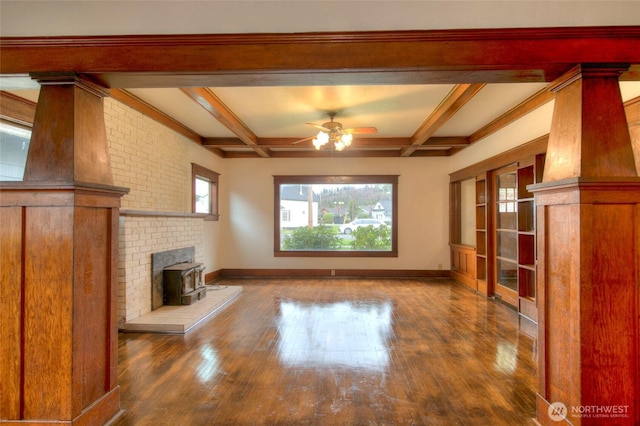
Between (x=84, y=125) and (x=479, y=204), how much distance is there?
19.9 feet

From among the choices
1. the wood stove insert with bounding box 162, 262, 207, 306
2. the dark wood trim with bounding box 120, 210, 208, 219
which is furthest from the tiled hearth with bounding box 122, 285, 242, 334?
the dark wood trim with bounding box 120, 210, 208, 219

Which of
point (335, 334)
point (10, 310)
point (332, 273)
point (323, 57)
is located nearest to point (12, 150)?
point (10, 310)

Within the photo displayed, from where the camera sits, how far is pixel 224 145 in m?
6.57

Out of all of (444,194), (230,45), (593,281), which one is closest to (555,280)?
(593,281)

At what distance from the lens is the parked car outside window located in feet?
25.5

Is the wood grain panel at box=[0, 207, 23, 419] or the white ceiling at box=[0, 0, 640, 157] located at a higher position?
the white ceiling at box=[0, 0, 640, 157]

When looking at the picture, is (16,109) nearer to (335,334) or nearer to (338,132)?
(338,132)

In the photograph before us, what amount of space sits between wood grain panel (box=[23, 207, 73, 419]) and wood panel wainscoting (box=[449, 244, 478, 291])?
20.1 feet

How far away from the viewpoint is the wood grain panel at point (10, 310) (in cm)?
202

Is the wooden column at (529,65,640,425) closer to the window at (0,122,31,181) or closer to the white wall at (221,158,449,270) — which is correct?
the window at (0,122,31,181)

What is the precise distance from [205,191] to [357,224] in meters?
3.50

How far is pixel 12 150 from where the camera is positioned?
321 cm

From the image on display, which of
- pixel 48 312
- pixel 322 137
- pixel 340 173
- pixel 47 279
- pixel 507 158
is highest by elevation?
pixel 322 137

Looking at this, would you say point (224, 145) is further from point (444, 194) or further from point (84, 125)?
point (444, 194)
